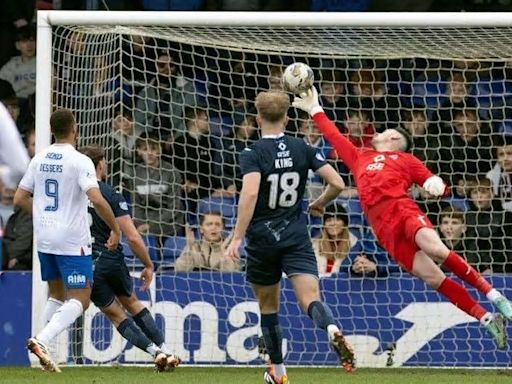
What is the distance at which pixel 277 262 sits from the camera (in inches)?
389

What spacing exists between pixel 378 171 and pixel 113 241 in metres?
2.31

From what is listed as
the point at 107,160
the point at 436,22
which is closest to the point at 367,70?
the point at 436,22

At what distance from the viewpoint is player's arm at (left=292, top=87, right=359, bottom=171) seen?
11.8 metres

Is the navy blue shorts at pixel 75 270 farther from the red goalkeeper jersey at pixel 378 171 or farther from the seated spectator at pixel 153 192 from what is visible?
the seated spectator at pixel 153 192

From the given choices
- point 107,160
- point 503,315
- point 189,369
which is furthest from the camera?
point 107,160

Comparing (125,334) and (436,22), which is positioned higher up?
(436,22)

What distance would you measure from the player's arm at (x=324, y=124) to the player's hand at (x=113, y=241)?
5.88 ft

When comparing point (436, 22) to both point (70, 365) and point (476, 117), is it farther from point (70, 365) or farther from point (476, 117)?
point (70, 365)

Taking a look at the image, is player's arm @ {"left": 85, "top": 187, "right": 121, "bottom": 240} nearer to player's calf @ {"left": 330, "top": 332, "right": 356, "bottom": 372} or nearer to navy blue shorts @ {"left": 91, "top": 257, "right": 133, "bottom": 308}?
navy blue shorts @ {"left": 91, "top": 257, "right": 133, "bottom": 308}

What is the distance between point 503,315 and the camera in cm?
1142

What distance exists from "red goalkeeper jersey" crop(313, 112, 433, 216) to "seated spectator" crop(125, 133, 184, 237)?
2.26 metres

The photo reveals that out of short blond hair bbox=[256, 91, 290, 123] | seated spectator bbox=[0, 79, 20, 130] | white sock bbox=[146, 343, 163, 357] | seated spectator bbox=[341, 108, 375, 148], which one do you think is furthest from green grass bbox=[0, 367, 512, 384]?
seated spectator bbox=[0, 79, 20, 130]

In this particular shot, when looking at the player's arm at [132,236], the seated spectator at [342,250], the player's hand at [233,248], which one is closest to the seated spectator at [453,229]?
the seated spectator at [342,250]

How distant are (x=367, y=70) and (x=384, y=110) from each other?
0.44 m
